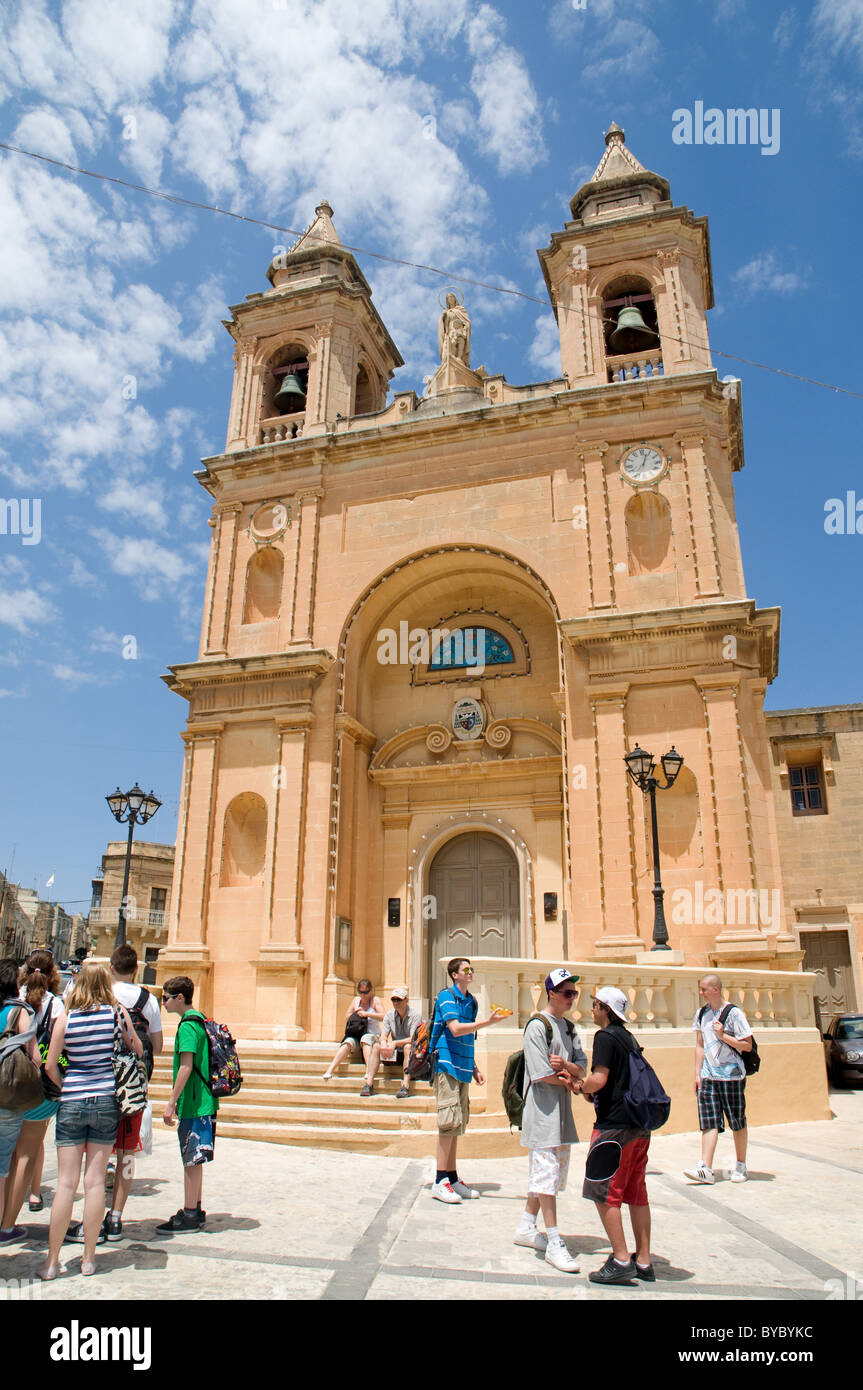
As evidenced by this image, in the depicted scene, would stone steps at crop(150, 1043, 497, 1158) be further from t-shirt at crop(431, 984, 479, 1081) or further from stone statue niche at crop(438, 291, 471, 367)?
stone statue niche at crop(438, 291, 471, 367)

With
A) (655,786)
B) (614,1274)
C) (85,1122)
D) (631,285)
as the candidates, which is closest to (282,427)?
(631,285)

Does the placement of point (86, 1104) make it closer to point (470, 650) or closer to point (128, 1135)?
point (128, 1135)

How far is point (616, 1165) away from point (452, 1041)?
2492 millimetres

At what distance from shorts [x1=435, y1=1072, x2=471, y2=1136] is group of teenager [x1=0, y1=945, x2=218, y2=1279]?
1.86 meters

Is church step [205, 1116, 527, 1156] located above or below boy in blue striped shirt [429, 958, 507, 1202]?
below

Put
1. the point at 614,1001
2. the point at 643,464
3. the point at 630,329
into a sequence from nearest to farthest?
1. the point at 614,1001
2. the point at 643,464
3. the point at 630,329

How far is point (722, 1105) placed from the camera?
8180 millimetres

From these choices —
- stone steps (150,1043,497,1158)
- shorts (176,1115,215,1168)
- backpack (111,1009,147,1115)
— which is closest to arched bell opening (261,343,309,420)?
stone steps (150,1043,497,1158)


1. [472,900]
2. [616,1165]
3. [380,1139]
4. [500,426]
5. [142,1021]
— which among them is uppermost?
[500,426]

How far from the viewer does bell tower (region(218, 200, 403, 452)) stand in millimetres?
20750

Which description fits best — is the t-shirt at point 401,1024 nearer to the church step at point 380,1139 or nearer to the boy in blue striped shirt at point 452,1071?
the church step at point 380,1139

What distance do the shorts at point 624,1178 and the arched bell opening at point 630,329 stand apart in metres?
16.0
